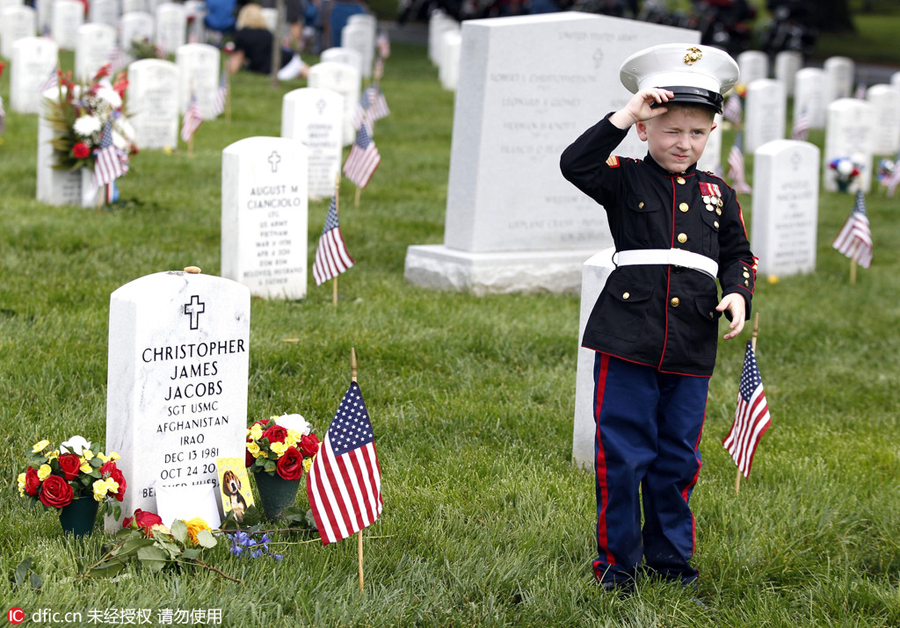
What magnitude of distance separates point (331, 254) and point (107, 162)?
296 centimetres

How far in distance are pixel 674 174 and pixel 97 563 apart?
2.19m

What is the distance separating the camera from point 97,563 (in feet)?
10.7

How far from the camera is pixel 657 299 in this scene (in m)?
3.35

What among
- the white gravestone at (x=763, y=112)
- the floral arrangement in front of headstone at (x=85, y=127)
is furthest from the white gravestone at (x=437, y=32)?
the floral arrangement in front of headstone at (x=85, y=127)

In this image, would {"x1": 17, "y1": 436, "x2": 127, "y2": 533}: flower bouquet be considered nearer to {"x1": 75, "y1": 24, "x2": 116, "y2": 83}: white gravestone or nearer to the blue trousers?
the blue trousers

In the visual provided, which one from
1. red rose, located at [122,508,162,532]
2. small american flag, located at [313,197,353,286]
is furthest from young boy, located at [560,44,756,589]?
small american flag, located at [313,197,353,286]

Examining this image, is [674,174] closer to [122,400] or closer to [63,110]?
[122,400]

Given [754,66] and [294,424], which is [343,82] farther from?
[754,66]

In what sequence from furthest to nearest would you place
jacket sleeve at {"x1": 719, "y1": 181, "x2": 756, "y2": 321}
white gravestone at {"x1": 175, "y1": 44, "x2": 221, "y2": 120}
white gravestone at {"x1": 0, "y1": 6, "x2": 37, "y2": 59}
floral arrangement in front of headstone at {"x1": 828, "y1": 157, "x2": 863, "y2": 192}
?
white gravestone at {"x1": 0, "y1": 6, "x2": 37, "y2": 59}, white gravestone at {"x1": 175, "y1": 44, "x2": 221, "y2": 120}, floral arrangement in front of headstone at {"x1": 828, "y1": 157, "x2": 863, "y2": 192}, jacket sleeve at {"x1": 719, "y1": 181, "x2": 756, "y2": 321}

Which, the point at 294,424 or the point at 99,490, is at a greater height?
the point at 294,424

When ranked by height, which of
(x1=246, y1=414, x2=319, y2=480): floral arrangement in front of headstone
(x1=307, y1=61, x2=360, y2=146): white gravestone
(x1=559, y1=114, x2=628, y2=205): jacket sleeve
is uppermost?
(x1=307, y1=61, x2=360, y2=146): white gravestone

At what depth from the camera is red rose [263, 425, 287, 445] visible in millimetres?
3832

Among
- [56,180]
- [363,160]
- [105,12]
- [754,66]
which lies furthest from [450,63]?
[56,180]

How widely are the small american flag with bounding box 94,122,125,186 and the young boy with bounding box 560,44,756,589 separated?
6226 mm
